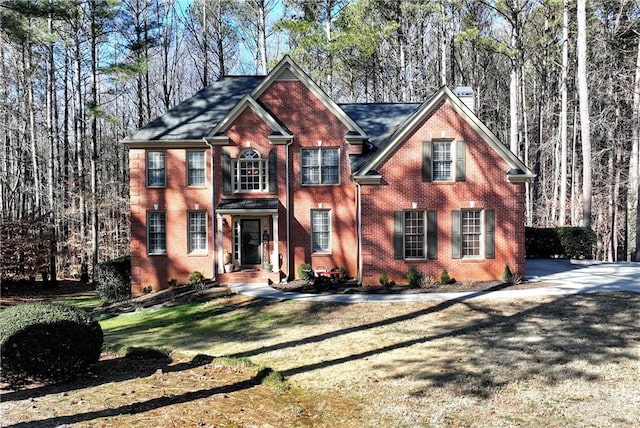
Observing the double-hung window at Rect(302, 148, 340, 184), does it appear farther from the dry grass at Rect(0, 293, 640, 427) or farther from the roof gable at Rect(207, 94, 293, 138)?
the dry grass at Rect(0, 293, 640, 427)

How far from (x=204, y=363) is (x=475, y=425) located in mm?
5860

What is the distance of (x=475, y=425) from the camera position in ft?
21.6

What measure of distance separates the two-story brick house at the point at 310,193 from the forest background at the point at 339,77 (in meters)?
6.94

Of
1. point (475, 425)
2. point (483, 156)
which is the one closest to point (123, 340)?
point (475, 425)

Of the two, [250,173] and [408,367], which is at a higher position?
[250,173]

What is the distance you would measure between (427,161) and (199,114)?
36.1 ft

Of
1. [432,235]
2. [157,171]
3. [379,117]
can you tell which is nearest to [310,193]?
[432,235]

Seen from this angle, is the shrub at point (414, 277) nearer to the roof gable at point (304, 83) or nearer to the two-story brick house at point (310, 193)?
the two-story brick house at point (310, 193)

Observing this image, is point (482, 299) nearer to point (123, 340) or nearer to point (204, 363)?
point (204, 363)

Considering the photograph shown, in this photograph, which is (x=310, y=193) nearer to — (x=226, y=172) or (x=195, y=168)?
(x=226, y=172)

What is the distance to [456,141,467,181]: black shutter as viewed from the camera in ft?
58.2

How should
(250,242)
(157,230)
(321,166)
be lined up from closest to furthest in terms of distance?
(321,166), (250,242), (157,230)

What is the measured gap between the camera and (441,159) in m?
17.9

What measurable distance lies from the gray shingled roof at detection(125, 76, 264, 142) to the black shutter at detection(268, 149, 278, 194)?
324 centimetres
